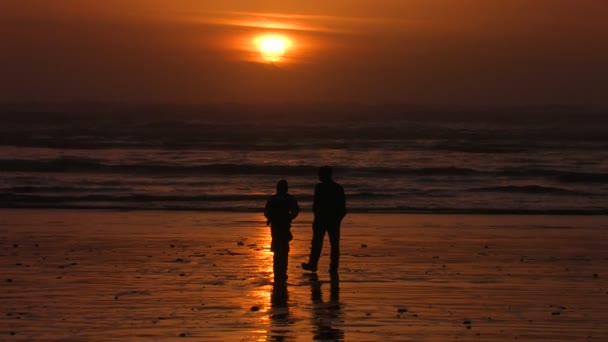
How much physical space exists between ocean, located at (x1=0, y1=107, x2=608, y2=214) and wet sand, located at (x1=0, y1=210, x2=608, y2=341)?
6.15 meters

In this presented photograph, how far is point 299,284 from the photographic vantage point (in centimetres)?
1305

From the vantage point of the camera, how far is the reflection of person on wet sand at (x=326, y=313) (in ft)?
31.4

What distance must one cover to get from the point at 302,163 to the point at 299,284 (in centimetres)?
3034

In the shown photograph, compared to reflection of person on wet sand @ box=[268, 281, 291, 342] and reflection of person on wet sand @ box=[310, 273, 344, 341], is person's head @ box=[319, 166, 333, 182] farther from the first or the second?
reflection of person on wet sand @ box=[268, 281, 291, 342]

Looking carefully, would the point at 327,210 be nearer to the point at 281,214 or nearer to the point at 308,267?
the point at 308,267

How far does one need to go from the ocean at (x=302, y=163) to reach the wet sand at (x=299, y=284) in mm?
6154

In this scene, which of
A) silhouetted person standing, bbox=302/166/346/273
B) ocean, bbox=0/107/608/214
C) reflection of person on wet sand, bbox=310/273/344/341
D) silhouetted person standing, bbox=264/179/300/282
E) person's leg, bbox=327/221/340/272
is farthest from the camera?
ocean, bbox=0/107/608/214

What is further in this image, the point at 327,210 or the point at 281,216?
the point at 327,210

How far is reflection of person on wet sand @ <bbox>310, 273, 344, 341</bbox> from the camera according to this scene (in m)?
9.57

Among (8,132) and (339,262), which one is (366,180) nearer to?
(339,262)

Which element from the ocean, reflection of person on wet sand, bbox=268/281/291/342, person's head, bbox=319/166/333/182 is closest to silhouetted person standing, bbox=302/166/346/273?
person's head, bbox=319/166/333/182

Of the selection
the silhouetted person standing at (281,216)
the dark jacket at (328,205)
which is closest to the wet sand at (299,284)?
the silhouetted person standing at (281,216)

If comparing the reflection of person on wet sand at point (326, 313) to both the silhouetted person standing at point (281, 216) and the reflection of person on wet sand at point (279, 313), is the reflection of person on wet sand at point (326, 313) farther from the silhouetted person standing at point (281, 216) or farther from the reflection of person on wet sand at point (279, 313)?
the silhouetted person standing at point (281, 216)

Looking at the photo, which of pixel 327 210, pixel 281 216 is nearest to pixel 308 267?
pixel 327 210
